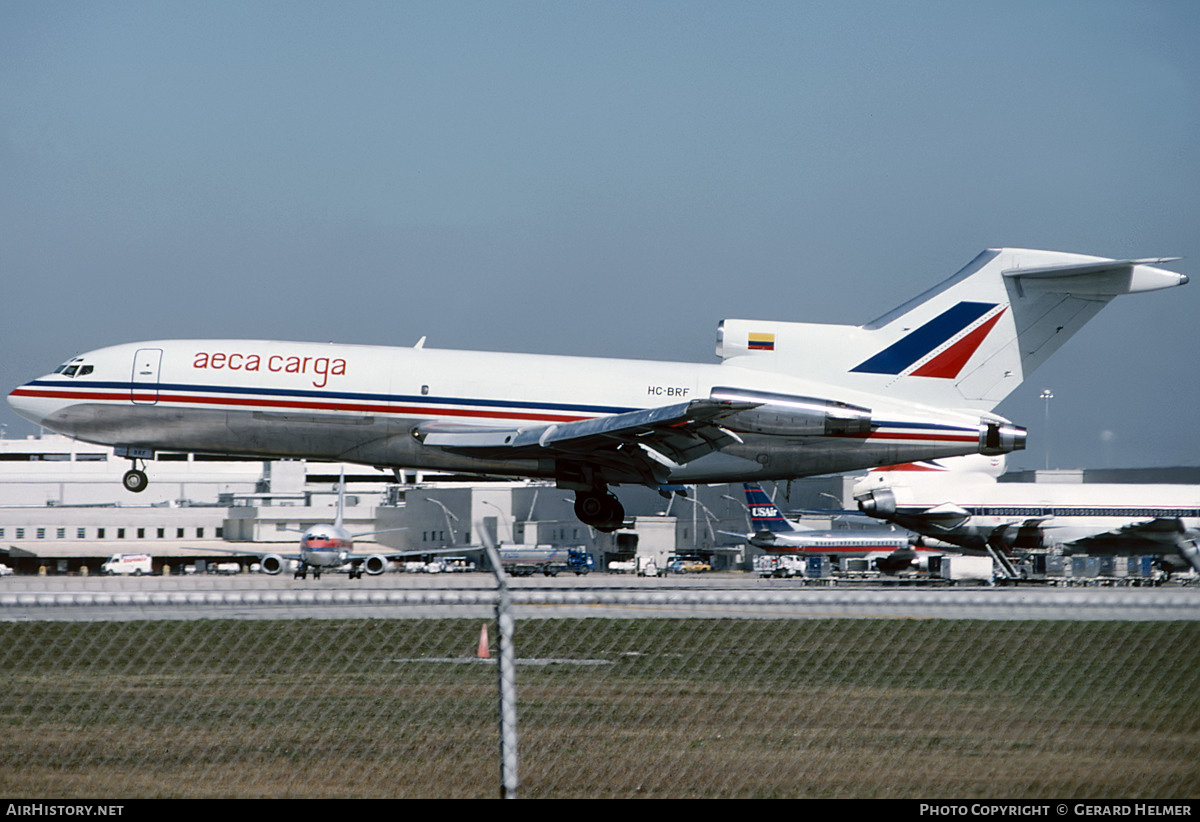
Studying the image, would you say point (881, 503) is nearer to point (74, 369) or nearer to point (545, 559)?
point (545, 559)

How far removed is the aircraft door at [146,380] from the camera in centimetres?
2988

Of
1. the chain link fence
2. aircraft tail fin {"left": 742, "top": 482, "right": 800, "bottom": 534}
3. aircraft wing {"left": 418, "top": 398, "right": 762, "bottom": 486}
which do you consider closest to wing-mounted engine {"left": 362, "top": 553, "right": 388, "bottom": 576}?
aircraft tail fin {"left": 742, "top": 482, "right": 800, "bottom": 534}

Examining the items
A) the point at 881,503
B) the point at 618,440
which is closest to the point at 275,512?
the point at 881,503

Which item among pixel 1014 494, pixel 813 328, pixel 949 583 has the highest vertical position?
pixel 813 328

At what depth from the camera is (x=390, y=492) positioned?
8125cm

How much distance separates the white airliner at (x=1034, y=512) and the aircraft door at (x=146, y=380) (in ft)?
106

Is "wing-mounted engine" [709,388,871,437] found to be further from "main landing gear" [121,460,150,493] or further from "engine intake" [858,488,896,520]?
"engine intake" [858,488,896,520]

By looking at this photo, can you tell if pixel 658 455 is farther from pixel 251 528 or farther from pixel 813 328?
pixel 251 528

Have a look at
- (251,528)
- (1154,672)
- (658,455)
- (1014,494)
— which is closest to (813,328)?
(658,455)

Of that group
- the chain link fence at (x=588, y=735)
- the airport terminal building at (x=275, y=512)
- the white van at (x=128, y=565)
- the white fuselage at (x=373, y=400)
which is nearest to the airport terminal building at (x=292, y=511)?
the airport terminal building at (x=275, y=512)

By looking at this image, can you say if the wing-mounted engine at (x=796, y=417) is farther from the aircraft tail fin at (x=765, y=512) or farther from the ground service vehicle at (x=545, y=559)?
the ground service vehicle at (x=545, y=559)

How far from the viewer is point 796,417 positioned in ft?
96.4
